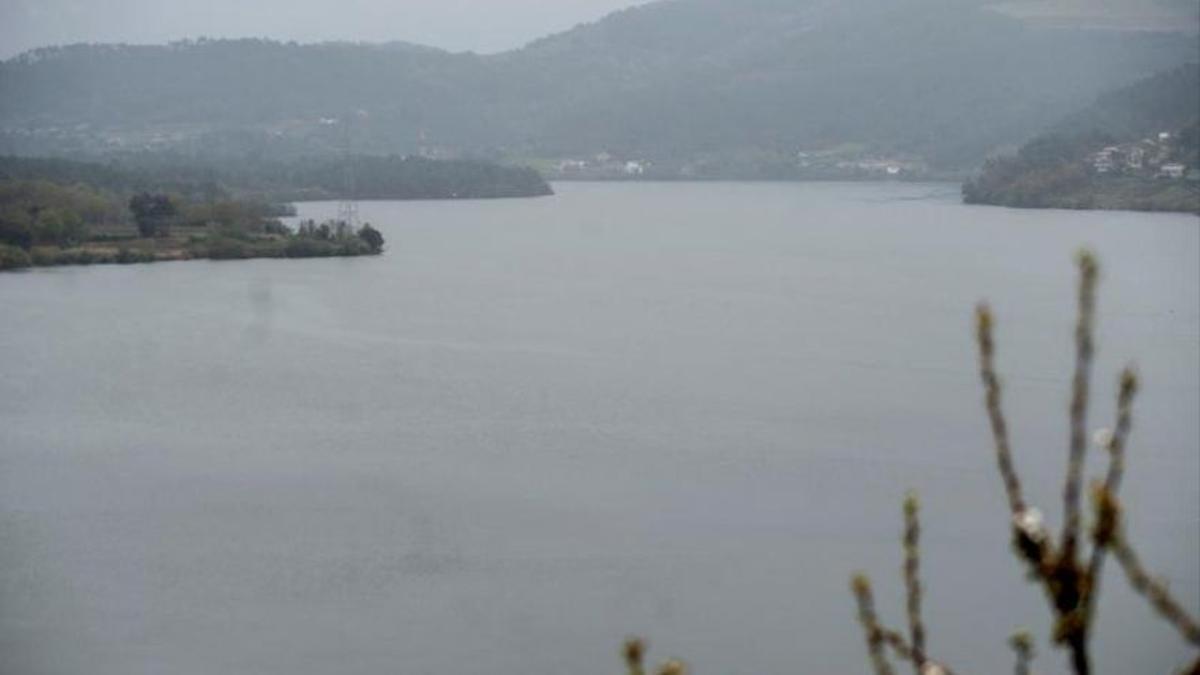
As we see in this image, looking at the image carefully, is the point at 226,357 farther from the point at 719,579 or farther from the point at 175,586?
the point at 719,579

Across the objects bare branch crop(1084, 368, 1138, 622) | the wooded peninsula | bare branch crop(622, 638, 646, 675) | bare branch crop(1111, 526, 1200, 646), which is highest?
bare branch crop(1084, 368, 1138, 622)

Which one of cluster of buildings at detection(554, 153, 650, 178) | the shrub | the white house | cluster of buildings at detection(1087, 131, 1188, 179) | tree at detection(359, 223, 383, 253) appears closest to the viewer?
the shrub

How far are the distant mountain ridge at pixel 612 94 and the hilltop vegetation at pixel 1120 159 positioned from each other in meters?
1.95

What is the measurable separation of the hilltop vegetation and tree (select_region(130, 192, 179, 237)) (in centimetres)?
834

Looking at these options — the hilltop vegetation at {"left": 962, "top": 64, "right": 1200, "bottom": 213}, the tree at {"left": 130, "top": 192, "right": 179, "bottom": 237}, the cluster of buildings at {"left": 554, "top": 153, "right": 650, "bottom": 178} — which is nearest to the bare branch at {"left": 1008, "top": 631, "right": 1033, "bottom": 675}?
the tree at {"left": 130, "top": 192, "right": 179, "bottom": 237}

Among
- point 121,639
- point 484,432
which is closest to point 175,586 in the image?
point 121,639

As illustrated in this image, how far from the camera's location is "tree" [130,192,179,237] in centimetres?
1216

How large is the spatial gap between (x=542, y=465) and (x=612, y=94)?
25596 millimetres

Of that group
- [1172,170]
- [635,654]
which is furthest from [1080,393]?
[1172,170]

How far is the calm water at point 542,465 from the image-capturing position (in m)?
3.62

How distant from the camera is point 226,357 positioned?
290 inches

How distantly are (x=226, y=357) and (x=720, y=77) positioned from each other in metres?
23.7

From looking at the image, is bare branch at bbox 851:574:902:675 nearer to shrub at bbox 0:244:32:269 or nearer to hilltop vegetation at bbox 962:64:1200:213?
shrub at bbox 0:244:32:269

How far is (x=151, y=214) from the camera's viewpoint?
40.0ft
